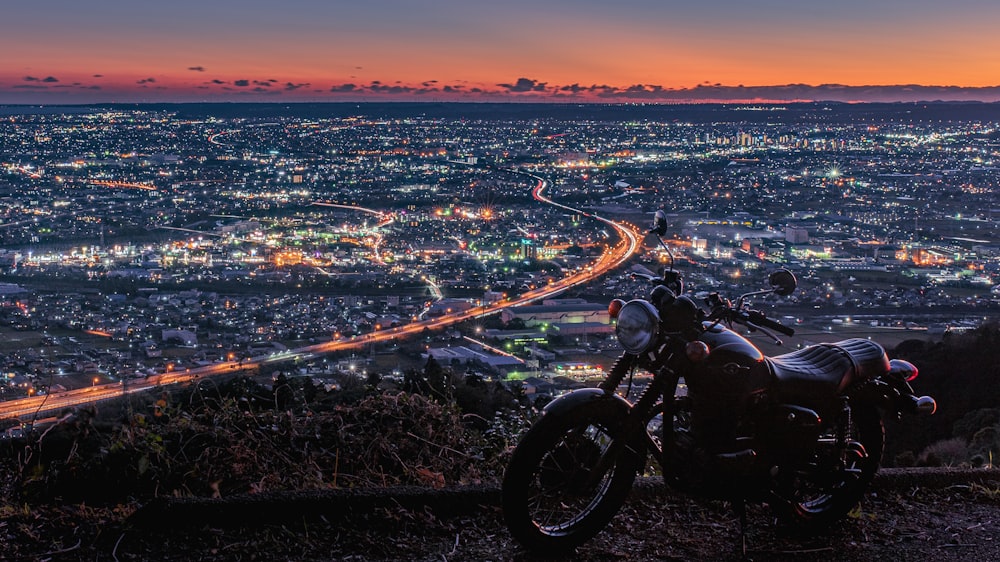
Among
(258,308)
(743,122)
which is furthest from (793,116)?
(258,308)

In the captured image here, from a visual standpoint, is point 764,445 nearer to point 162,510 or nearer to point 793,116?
point 162,510

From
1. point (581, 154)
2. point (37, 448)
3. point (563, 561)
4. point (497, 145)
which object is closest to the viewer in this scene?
point (563, 561)

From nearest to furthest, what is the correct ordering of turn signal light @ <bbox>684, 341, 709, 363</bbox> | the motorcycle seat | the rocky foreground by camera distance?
turn signal light @ <bbox>684, 341, 709, 363</bbox> → the rocky foreground → the motorcycle seat

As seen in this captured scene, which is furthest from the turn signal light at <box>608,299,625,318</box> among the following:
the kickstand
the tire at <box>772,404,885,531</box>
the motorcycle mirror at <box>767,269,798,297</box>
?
the tire at <box>772,404,885,531</box>

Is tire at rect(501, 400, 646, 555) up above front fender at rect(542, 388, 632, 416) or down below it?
below

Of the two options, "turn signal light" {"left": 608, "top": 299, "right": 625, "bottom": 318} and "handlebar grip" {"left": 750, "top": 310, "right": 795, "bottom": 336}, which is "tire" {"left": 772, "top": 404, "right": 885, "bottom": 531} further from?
"turn signal light" {"left": 608, "top": 299, "right": 625, "bottom": 318}

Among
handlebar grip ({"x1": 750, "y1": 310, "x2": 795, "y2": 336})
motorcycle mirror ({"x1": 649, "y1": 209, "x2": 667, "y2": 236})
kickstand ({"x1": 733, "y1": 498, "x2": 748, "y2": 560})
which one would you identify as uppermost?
motorcycle mirror ({"x1": 649, "y1": 209, "x2": 667, "y2": 236})

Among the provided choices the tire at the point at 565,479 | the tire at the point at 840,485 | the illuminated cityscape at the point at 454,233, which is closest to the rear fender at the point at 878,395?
the tire at the point at 840,485

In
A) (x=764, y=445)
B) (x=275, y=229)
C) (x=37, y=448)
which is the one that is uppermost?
(x=764, y=445)
